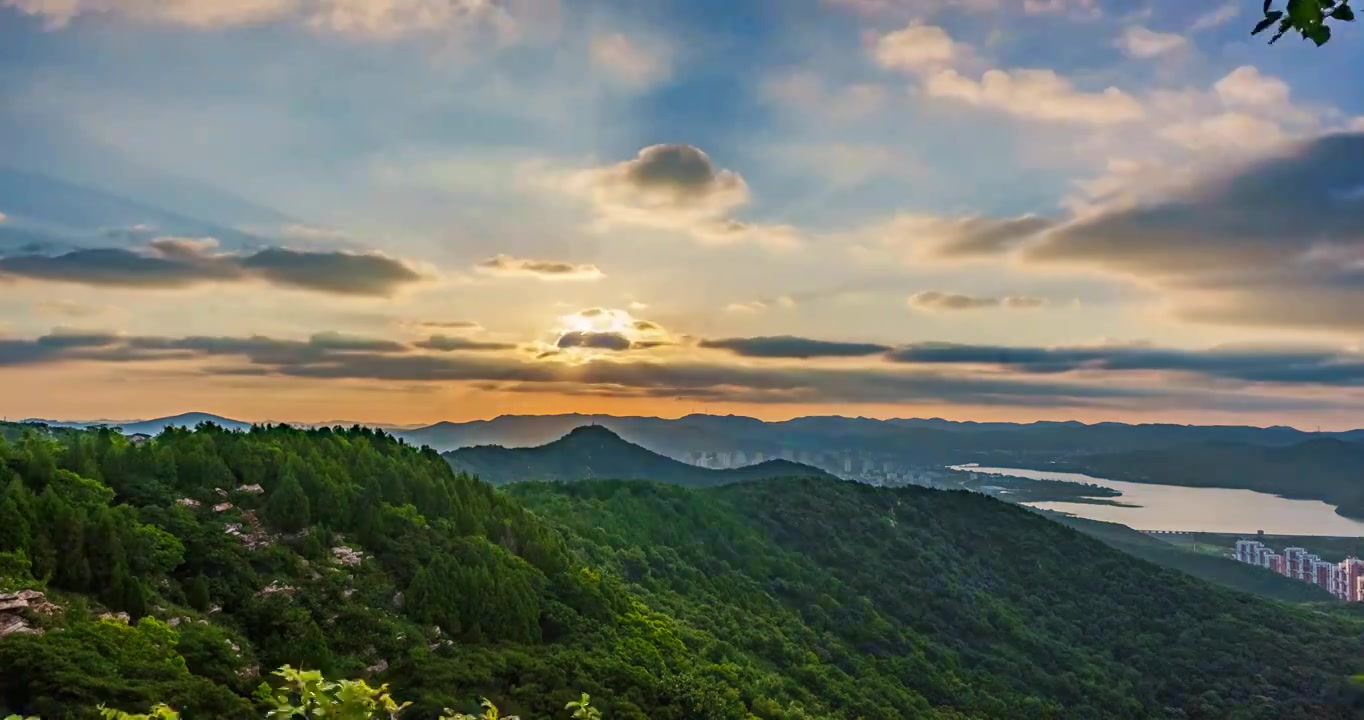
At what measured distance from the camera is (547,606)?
1708 inches

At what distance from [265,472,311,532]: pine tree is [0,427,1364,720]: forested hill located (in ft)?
0.40

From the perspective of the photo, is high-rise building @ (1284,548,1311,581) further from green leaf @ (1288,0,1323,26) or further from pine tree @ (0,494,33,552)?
green leaf @ (1288,0,1323,26)

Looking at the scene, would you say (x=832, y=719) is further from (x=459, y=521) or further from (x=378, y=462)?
(x=378, y=462)

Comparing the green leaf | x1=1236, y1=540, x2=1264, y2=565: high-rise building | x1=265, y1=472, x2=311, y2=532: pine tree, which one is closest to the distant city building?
x1=1236, y1=540, x2=1264, y2=565: high-rise building

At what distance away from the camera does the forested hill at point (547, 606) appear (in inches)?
1030

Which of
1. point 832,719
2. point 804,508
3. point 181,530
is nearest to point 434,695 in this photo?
point 181,530

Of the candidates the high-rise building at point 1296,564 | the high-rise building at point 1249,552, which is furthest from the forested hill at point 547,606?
the high-rise building at point 1249,552

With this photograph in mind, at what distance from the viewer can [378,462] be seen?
5012cm

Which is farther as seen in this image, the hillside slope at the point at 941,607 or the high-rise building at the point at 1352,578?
the high-rise building at the point at 1352,578

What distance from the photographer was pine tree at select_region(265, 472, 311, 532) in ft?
123

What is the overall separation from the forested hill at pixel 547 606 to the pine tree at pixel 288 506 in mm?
121

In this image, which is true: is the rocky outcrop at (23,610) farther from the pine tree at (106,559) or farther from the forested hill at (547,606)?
the pine tree at (106,559)

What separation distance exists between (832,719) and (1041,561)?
241ft

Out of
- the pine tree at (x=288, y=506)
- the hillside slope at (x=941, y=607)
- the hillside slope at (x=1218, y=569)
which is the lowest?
the hillside slope at (x=1218, y=569)
